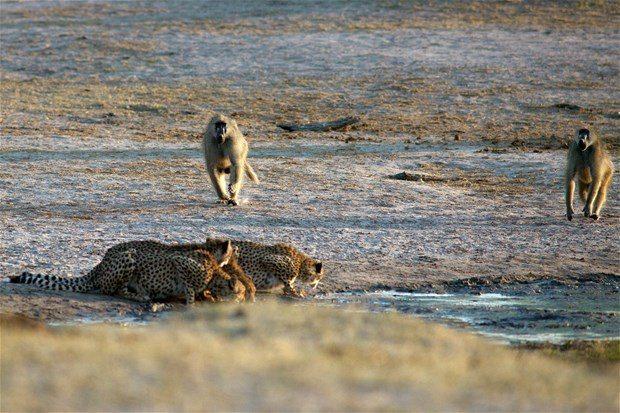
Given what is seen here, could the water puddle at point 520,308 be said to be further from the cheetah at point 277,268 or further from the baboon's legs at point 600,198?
the baboon's legs at point 600,198

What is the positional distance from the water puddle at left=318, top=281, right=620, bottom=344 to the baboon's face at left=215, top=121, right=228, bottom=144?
4.87m

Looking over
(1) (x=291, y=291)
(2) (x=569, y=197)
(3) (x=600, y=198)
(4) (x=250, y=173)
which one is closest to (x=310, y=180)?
(4) (x=250, y=173)

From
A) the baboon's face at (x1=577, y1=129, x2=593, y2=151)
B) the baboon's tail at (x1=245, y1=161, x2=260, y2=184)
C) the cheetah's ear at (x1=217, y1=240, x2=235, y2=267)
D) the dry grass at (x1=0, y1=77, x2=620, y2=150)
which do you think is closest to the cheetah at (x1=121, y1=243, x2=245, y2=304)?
the cheetah's ear at (x1=217, y1=240, x2=235, y2=267)

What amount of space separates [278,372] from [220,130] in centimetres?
1001

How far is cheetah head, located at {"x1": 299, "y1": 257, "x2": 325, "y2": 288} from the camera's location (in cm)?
1168

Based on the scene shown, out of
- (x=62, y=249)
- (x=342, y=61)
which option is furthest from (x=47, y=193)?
(x=342, y=61)

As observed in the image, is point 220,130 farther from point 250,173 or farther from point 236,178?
point 250,173

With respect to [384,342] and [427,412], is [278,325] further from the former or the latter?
[427,412]

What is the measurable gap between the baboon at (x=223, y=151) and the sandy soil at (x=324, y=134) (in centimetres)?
37

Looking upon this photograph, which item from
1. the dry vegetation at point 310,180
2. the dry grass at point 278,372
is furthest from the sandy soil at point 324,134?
the dry grass at point 278,372

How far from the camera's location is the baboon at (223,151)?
1617 centimetres

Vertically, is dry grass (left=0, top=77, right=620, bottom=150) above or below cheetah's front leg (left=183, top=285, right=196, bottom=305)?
below

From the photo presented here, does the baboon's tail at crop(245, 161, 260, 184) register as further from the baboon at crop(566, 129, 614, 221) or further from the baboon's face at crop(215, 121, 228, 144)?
the baboon at crop(566, 129, 614, 221)

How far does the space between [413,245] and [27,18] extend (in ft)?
71.6
